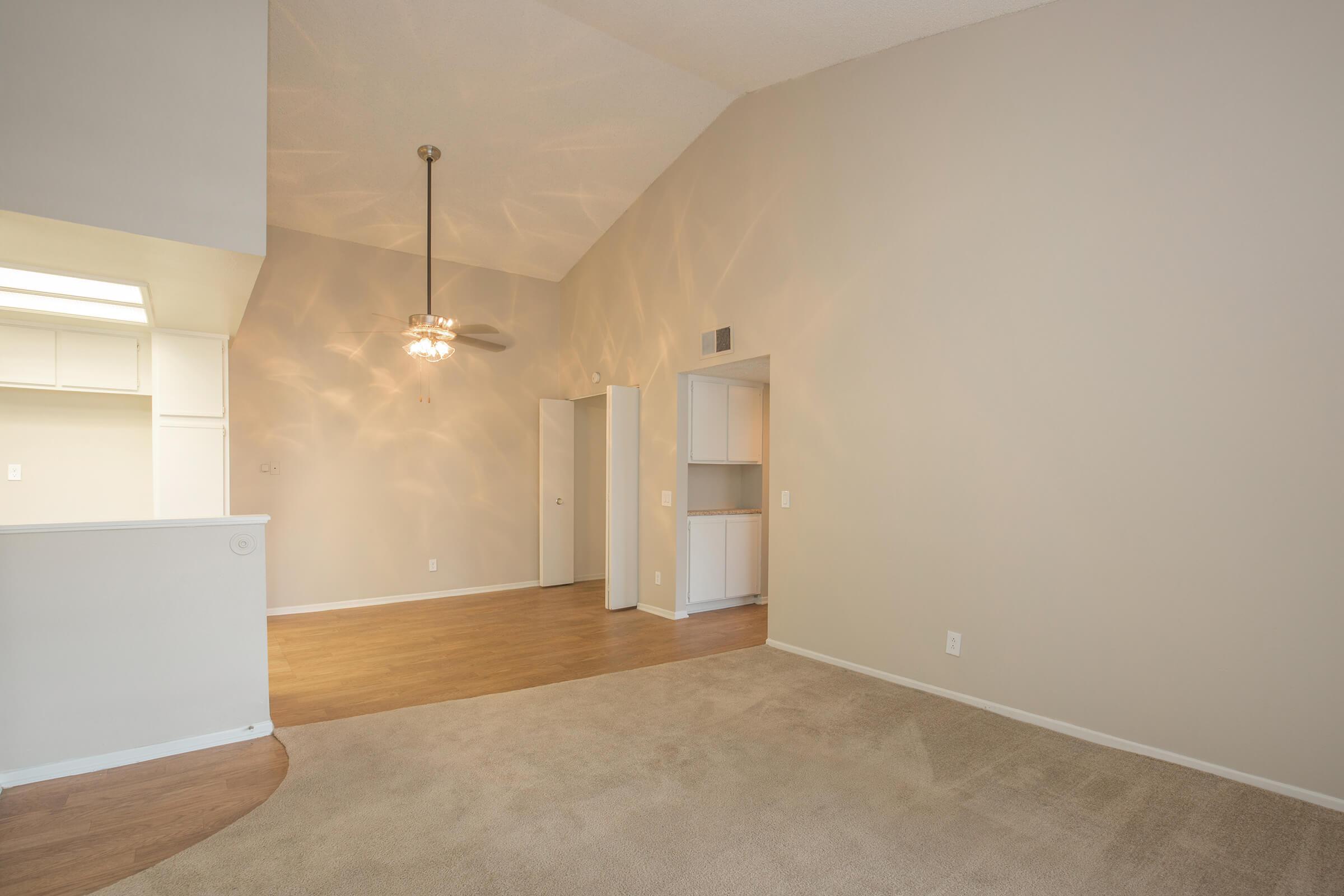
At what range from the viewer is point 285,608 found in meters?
5.69

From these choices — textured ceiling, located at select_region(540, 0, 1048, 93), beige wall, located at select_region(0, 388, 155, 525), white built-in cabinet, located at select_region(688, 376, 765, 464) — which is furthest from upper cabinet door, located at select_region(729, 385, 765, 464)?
beige wall, located at select_region(0, 388, 155, 525)

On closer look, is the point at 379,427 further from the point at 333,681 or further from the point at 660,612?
the point at 660,612

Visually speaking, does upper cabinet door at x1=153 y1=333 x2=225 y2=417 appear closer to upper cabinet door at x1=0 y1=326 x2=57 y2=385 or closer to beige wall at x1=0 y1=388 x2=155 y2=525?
beige wall at x1=0 y1=388 x2=155 y2=525

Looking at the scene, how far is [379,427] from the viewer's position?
6168 millimetres

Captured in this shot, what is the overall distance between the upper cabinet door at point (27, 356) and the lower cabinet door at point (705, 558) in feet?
15.2

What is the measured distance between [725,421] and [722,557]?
1.21 metres

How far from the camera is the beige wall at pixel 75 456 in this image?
4.63 meters

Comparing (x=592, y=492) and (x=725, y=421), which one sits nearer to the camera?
(x=725, y=421)

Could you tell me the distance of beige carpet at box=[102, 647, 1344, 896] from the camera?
205cm

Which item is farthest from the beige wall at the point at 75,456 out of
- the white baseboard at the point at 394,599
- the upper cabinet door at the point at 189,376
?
the white baseboard at the point at 394,599

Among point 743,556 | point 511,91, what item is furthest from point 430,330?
point 743,556

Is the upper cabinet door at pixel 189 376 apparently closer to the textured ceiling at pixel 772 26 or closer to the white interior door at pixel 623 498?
the white interior door at pixel 623 498

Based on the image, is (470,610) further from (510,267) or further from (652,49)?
(652,49)

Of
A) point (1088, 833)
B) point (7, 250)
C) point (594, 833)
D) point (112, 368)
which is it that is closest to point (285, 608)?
point (112, 368)
